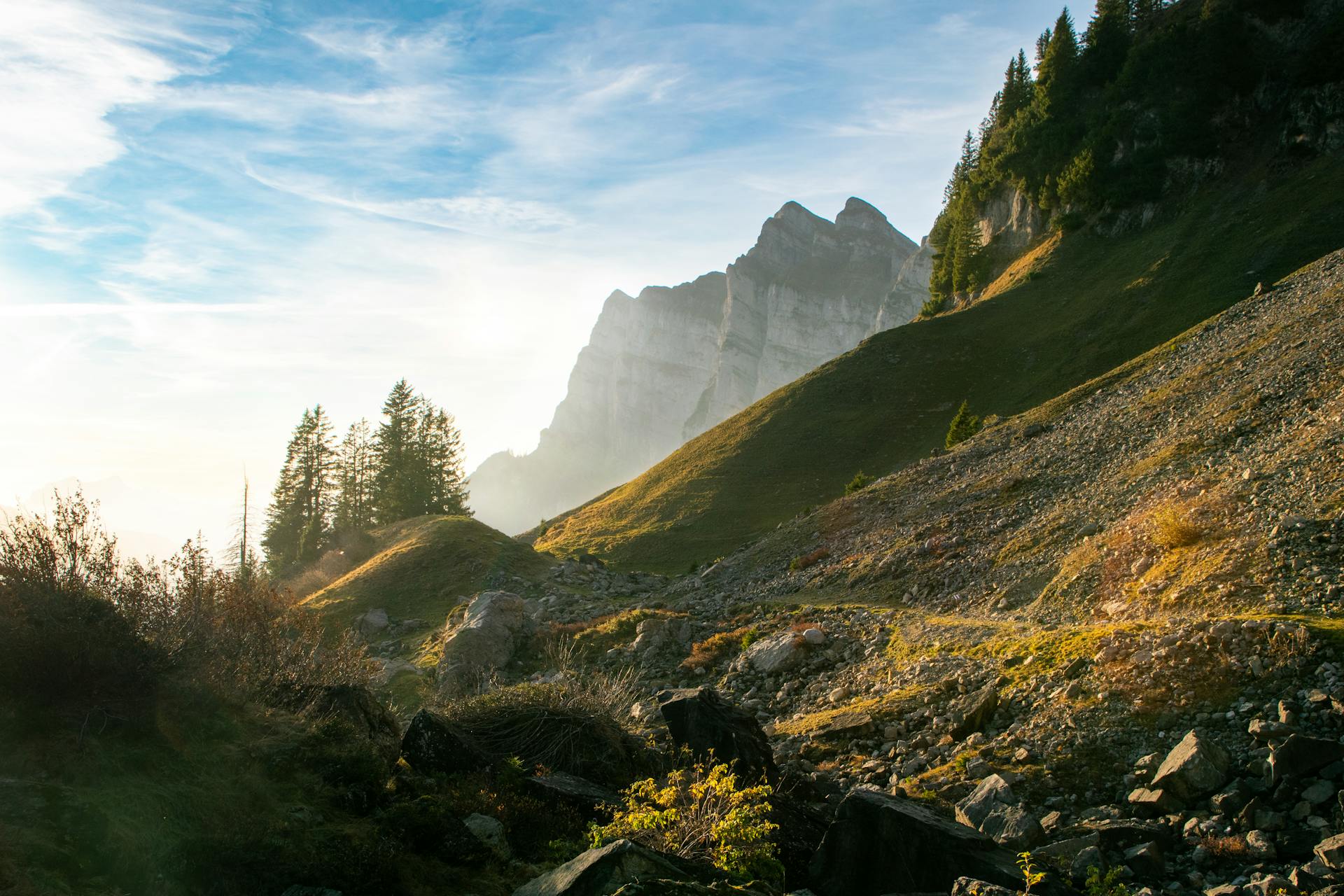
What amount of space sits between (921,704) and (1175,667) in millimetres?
3648

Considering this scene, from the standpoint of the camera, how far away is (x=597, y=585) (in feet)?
114

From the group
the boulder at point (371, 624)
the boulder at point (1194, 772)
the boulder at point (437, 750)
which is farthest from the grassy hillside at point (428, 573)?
the boulder at point (1194, 772)

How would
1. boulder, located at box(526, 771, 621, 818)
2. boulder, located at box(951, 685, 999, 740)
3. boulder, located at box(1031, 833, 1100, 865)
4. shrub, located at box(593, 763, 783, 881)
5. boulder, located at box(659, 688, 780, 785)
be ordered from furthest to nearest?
boulder, located at box(951, 685, 999, 740)
boulder, located at box(659, 688, 780, 785)
boulder, located at box(526, 771, 621, 818)
boulder, located at box(1031, 833, 1100, 865)
shrub, located at box(593, 763, 783, 881)

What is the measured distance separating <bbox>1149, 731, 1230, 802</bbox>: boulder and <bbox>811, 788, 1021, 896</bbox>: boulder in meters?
2.07

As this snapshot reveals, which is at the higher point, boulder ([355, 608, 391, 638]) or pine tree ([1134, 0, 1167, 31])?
pine tree ([1134, 0, 1167, 31])

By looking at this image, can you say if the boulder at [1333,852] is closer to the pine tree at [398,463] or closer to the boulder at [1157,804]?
the boulder at [1157,804]

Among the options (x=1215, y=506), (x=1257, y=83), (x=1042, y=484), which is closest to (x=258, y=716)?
(x=1215, y=506)

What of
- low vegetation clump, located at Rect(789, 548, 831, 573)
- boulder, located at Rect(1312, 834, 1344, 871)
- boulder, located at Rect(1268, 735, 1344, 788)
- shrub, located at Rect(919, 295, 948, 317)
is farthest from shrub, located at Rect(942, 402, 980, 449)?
shrub, located at Rect(919, 295, 948, 317)

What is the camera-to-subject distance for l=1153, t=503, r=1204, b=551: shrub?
14.3 metres

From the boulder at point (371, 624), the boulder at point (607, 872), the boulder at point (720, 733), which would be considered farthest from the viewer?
the boulder at point (371, 624)

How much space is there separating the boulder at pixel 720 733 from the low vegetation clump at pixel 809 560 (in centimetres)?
1894

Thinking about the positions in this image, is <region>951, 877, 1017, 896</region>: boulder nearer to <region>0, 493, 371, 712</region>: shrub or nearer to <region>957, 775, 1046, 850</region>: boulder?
<region>957, 775, 1046, 850</region>: boulder

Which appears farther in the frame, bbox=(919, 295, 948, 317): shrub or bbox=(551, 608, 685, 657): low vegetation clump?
bbox=(919, 295, 948, 317): shrub

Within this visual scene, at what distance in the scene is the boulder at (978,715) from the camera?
10.9 metres
